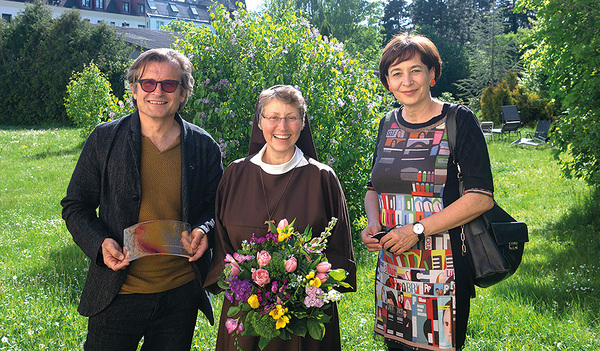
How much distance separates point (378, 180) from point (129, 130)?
4.68 feet

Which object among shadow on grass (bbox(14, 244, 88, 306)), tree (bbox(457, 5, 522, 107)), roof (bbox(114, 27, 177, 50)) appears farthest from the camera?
tree (bbox(457, 5, 522, 107))

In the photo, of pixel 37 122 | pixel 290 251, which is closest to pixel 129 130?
pixel 290 251

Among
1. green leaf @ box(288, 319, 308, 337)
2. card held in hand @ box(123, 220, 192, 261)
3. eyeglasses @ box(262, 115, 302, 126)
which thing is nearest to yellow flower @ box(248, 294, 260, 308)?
green leaf @ box(288, 319, 308, 337)

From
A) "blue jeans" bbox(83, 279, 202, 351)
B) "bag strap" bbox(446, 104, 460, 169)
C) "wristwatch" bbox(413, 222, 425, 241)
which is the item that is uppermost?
"bag strap" bbox(446, 104, 460, 169)

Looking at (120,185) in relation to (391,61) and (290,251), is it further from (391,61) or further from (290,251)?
(391,61)

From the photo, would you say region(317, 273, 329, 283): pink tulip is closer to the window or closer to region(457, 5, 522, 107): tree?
region(457, 5, 522, 107): tree

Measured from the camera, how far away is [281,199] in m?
2.79

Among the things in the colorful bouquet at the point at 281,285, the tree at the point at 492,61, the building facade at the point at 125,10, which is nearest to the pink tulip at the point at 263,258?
the colorful bouquet at the point at 281,285

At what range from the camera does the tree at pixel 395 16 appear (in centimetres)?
7019

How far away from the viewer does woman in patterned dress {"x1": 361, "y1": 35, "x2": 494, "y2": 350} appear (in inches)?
109

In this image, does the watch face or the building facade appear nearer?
the watch face

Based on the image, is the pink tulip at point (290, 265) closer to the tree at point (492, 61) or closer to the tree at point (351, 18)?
the tree at point (492, 61)

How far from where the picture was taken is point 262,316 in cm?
226

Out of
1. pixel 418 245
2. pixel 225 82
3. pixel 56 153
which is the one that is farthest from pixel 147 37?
pixel 418 245
